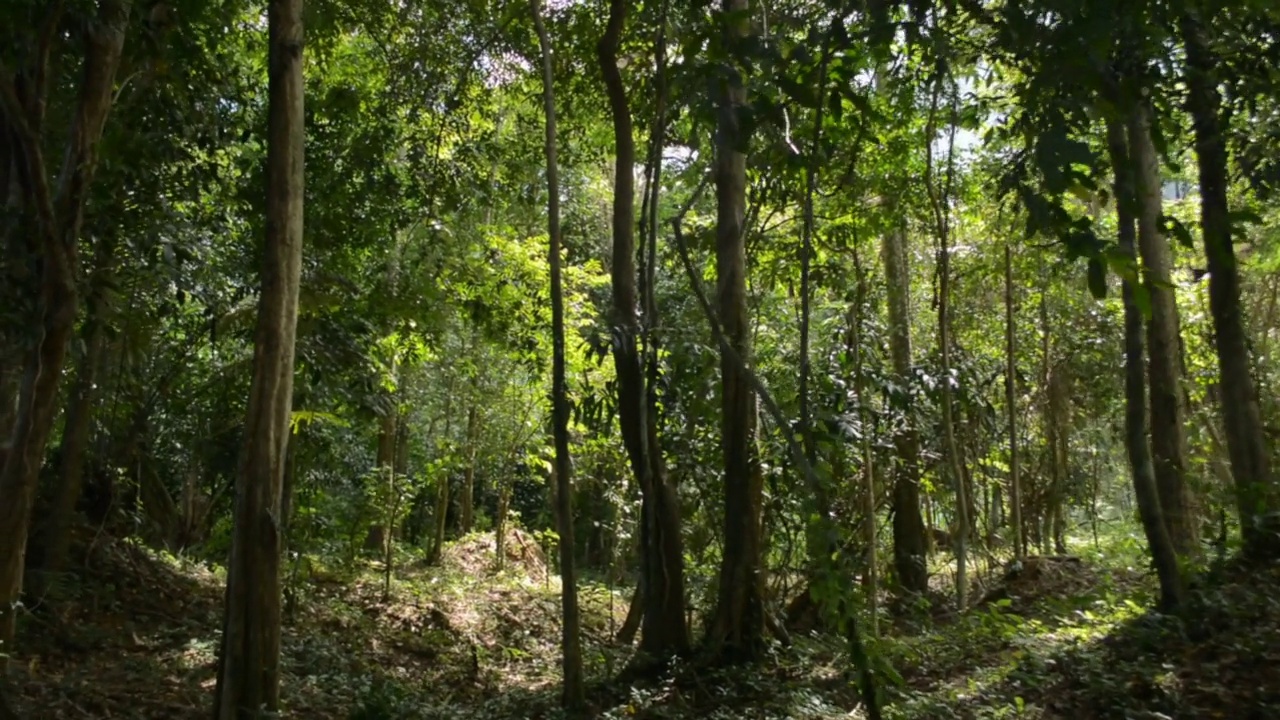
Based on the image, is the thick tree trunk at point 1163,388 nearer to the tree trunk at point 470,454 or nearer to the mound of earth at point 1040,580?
the mound of earth at point 1040,580

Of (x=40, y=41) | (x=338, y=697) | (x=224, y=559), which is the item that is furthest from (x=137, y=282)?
(x=224, y=559)

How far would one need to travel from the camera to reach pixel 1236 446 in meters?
6.81

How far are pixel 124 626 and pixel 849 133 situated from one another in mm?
Result: 8724

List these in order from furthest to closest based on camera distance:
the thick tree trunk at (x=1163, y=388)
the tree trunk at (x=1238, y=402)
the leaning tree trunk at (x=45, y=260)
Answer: the thick tree trunk at (x=1163, y=388), the tree trunk at (x=1238, y=402), the leaning tree trunk at (x=45, y=260)

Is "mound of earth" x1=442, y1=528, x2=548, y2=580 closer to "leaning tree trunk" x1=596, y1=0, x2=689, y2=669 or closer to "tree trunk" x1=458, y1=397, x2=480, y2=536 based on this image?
"tree trunk" x1=458, y1=397, x2=480, y2=536

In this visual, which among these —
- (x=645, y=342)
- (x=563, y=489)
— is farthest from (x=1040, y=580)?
(x=563, y=489)

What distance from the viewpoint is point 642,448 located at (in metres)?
8.18

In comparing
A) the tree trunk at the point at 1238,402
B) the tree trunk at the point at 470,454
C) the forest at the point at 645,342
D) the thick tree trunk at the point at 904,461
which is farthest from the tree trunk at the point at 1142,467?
the tree trunk at the point at 470,454

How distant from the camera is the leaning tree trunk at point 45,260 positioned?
592 cm

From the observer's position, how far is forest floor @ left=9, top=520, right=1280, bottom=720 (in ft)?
18.3

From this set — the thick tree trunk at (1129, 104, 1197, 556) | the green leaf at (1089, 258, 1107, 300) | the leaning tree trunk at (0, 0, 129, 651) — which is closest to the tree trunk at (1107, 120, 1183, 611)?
the thick tree trunk at (1129, 104, 1197, 556)

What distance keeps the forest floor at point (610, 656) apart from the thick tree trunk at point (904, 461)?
0.80 metres

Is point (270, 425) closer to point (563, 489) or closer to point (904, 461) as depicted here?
point (563, 489)

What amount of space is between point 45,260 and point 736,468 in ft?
16.9
